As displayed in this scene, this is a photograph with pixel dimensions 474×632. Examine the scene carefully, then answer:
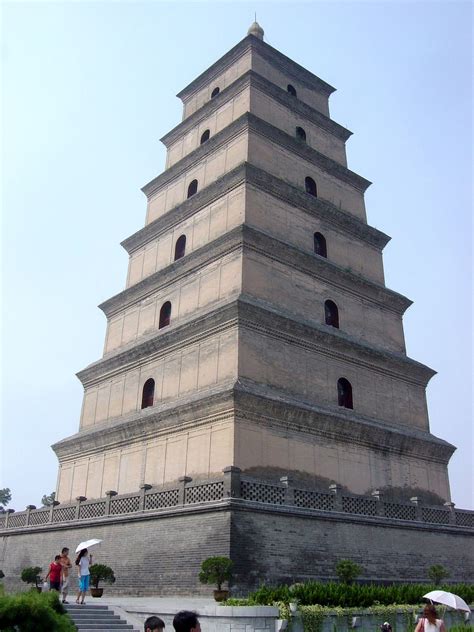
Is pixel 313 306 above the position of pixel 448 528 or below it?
above

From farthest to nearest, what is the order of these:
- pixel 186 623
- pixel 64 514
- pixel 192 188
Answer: pixel 192 188 < pixel 64 514 < pixel 186 623

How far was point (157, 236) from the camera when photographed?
24.9 m

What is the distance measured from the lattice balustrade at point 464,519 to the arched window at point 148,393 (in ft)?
35.0

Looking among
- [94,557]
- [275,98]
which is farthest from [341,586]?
[275,98]

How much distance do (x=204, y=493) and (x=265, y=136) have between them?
14406 mm

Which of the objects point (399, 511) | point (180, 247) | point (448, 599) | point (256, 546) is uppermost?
point (180, 247)

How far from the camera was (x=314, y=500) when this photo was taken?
1598 cm

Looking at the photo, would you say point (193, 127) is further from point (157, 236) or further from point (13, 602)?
point (13, 602)

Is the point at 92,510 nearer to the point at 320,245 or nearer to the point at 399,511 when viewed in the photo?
the point at 399,511

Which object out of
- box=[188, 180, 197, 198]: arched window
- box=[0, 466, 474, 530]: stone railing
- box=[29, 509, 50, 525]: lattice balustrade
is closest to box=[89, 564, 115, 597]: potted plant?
box=[0, 466, 474, 530]: stone railing

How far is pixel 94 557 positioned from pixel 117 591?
4.92ft

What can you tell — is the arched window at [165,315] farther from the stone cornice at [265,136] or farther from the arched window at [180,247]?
the stone cornice at [265,136]

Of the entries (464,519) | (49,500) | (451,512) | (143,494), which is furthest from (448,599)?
(49,500)

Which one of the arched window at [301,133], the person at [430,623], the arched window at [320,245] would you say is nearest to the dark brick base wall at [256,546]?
the person at [430,623]
